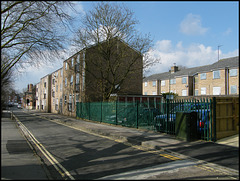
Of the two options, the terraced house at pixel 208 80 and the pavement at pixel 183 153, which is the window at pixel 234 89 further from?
the pavement at pixel 183 153

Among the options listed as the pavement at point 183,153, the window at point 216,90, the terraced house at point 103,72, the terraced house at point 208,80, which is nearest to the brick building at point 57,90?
the terraced house at point 103,72

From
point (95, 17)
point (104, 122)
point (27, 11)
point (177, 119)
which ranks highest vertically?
point (95, 17)

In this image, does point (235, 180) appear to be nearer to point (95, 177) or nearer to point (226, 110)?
point (95, 177)

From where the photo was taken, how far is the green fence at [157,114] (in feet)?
30.1

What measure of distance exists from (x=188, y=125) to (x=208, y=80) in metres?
31.4

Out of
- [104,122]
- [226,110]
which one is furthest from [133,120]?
[226,110]

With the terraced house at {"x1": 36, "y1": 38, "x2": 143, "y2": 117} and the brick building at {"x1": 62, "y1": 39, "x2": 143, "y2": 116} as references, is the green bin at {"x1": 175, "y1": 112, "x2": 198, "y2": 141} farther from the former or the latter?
the terraced house at {"x1": 36, "y1": 38, "x2": 143, "y2": 117}

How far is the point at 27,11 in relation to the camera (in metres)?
9.35

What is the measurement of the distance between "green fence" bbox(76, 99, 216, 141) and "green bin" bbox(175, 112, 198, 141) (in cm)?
19

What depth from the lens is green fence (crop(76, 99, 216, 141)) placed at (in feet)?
30.1

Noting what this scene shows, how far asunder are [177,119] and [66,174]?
6.11 meters

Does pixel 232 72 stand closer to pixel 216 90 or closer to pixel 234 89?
pixel 234 89

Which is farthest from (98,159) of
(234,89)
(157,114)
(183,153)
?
(234,89)

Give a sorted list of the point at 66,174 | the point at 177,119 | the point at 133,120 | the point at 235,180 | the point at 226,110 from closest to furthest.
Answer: the point at 235,180 < the point at 66,174 < the point at 226,110 < the point at 177,119 < the point at 133,120
